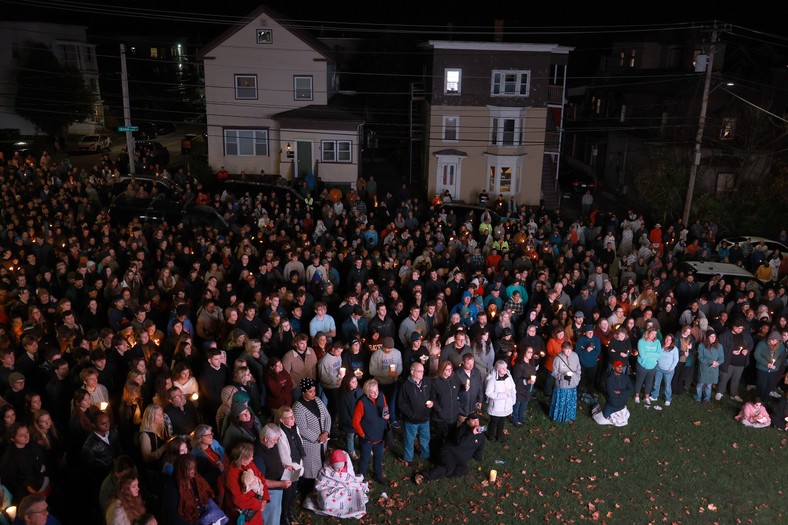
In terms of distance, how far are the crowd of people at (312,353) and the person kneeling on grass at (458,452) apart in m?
0.03

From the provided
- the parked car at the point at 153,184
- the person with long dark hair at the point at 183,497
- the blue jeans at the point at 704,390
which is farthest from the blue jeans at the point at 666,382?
the parked car at the point at 153,184

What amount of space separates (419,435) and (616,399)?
3.62 metres

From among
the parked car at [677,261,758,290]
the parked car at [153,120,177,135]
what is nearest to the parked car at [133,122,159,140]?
the parked car at [153,120,177,135]

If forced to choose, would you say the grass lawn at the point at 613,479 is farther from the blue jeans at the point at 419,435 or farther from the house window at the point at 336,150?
the house window at the point at 336,150

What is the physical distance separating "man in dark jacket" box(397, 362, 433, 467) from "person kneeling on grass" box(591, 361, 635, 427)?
343 centimetres

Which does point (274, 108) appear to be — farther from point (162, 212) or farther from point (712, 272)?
point (712, 272)

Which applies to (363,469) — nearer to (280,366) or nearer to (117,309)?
(280,366)

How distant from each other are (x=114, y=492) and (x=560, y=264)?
11.3m

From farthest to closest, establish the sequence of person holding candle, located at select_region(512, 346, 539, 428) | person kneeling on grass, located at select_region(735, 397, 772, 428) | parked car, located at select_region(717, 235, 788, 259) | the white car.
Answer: the white car, parked car, located at select_region(717, 235, 788, 259), person kneeling on grass, located at select_region(735, 397, 772, 428), person holding candle, located at select_region(512, 346, 539, 428)

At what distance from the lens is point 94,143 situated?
131ft

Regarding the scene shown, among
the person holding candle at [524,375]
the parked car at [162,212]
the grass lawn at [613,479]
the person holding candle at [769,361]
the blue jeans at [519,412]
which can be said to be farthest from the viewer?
the parked car at [162,212]

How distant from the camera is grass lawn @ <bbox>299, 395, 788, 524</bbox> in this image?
29.5 feet

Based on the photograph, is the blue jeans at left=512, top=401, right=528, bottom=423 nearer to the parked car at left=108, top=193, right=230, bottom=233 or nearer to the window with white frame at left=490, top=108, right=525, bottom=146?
the parked car at left=108, top=193, right=230, bottom=233

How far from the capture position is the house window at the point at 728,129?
2839cm
